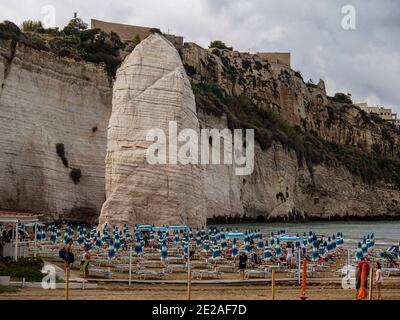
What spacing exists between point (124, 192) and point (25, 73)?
19.9 meters

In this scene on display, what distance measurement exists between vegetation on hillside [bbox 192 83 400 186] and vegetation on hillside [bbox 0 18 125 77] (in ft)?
34.6

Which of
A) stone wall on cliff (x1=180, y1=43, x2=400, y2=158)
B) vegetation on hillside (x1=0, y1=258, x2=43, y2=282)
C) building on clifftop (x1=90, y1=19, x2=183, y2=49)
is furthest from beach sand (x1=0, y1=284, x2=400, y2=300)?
building on clifftop (x1=90, y1=19, x2=183, y2=49)

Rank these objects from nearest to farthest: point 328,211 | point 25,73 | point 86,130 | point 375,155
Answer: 1. point 25,73
2. point 86,130
3. point 328,211
4. point 375,155

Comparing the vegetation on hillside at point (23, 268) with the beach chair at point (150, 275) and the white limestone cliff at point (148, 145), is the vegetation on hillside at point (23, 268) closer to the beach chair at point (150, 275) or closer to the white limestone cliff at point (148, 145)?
the beach chair at point (150, 275)

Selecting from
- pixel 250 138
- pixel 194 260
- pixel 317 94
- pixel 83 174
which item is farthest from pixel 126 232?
pixel 317 94

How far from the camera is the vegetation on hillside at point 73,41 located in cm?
6047

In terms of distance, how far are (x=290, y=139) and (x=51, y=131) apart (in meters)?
42.7

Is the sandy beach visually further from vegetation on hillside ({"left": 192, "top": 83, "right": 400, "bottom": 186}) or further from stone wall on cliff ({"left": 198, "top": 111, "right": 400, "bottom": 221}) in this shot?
vegetation on hillside ({"left": 192, "top": 83, "right": 400, "bottom": 186})

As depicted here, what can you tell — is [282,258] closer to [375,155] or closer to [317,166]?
[317,166]

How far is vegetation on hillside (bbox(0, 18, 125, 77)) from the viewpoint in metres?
60.5

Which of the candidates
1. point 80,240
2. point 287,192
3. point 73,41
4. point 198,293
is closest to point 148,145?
point 80,240

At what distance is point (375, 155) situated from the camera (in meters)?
119

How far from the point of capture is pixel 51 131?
57.0 m

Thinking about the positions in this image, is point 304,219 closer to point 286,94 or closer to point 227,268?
point 286,94
